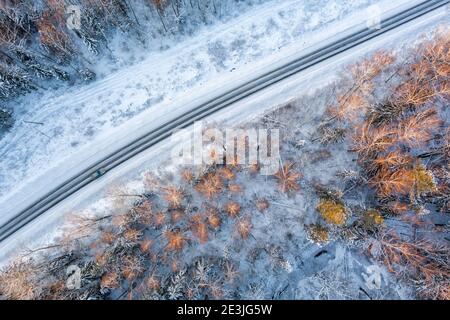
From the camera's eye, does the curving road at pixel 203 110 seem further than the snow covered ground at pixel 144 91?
No

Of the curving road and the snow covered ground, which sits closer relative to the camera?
the curving road

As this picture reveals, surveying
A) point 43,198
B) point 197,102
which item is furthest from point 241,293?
point 43,198

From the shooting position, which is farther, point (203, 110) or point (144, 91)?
point (203, 110)

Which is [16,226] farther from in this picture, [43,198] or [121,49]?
[121,49]
